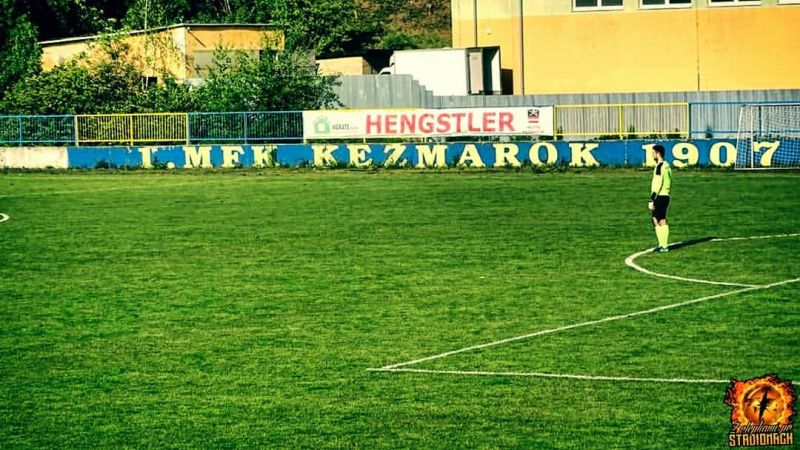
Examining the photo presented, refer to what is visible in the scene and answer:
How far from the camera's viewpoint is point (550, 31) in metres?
59.8

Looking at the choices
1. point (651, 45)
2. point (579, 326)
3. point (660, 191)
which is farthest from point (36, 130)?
point (579, 326)

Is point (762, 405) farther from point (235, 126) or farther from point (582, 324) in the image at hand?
point (235, 126)

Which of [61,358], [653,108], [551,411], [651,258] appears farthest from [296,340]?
[653,108]

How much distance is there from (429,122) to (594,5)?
15.7 metres

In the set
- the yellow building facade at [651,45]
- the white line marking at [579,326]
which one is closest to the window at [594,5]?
the yellow building facade at [651,45]

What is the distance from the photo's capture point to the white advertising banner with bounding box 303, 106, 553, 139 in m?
46.0

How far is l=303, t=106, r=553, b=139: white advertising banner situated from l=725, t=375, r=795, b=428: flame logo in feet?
112

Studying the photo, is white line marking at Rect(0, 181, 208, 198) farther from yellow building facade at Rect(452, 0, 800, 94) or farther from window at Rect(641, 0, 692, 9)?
window at Rect(641, 0, 692, 9)

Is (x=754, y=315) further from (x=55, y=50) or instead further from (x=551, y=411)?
(x=55, y=50)

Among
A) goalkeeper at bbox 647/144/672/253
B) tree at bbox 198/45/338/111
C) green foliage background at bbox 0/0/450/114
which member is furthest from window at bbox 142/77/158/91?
goalkeeper at bbox 647/144/672/253

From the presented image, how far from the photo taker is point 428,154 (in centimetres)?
4681

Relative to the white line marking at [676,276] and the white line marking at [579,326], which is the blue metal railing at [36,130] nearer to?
the white line marking at [676,276]

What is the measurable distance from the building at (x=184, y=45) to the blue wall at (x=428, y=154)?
10.1 meters

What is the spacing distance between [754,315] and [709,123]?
100ft
